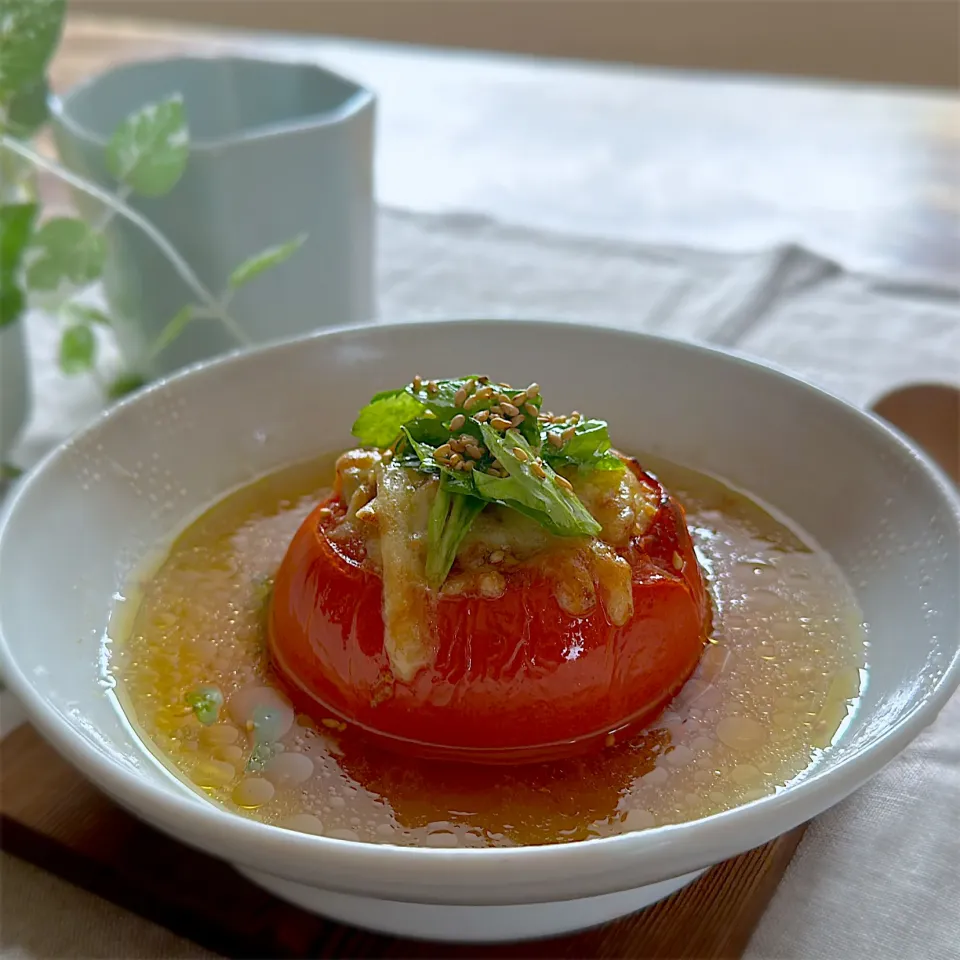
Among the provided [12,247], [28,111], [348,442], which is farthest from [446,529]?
[28,111]

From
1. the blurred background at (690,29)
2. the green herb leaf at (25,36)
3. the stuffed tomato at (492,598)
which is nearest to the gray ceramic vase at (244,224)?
the green herb leaf at (25,36)

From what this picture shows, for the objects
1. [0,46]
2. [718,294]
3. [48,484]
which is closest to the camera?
[48,484]

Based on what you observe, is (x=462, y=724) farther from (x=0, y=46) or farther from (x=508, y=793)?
(x=0, y=46)

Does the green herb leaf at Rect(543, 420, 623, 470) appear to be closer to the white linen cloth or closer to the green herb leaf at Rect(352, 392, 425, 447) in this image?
the green herb leaf at Rect(352, 392, 425, 447)

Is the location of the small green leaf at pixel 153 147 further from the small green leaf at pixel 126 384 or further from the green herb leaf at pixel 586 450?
the green herb leaf at pixel 586 450

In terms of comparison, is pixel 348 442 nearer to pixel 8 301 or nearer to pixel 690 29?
pixel 8 301

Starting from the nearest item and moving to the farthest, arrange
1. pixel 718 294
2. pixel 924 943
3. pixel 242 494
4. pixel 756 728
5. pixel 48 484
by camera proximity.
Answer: pixel 924 943 → pixel 756 728 → pixel 48 484 → pixel 242 494 → pixel 718 294

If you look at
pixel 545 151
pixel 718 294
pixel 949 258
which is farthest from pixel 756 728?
pixel 545 151
